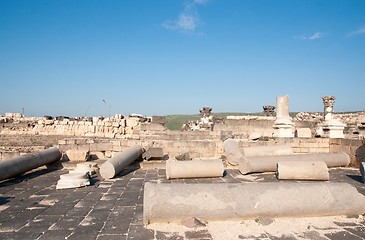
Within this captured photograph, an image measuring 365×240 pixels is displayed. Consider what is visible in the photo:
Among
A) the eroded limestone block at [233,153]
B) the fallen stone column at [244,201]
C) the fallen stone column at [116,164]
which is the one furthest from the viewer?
the eroded limestone block at [233,153]

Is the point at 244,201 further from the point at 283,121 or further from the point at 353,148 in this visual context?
the point at 283,121

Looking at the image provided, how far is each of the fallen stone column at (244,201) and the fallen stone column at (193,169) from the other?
7.83ft

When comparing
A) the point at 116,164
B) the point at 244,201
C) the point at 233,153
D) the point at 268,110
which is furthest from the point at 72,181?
the point at 268,110

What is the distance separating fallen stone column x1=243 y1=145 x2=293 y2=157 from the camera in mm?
8875

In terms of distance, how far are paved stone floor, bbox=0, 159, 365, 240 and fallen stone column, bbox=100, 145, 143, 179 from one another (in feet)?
0.72

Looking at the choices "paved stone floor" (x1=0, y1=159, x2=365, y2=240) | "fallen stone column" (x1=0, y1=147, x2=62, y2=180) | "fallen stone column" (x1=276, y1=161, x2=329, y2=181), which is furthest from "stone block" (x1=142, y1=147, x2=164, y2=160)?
"fallen stone column" (x1=276, y1=161, x2=329, y2=181)

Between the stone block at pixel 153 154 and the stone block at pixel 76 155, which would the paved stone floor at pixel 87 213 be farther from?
the stone block at pixel 76 155

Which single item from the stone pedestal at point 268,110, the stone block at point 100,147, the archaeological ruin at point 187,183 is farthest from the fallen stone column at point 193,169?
the stone pedestal at point 268,110

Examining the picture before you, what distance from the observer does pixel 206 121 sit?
2233 cm

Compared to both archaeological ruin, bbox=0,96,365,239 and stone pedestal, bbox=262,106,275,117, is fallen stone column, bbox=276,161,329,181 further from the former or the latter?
stone pedestal, bbox=262,106,275,117

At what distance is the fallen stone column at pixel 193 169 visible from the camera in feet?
21.6

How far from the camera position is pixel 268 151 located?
8.89 m

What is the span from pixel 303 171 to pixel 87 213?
4.78m

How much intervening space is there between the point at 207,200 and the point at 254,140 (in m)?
7.17
